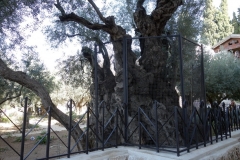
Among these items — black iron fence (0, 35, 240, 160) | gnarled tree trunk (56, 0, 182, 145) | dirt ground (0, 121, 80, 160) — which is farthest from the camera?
dirt ground (0, 121, 80, 160)

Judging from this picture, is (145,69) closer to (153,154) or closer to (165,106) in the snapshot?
(165,106)

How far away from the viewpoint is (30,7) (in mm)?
7250

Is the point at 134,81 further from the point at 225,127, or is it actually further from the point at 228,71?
the point at 228,71

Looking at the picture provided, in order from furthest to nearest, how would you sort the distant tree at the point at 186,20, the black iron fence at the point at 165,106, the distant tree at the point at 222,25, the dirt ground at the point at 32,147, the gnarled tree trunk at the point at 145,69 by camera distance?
the distant tree at the point at 222,25, the dirt ground at the point at 32,147, the distant tree at the point at 186,20, the gnarled tree trunk at the point at 145,69, the black iron fence at the point at 165,106

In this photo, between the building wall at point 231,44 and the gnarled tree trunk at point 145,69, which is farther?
the building wall at point 231,44

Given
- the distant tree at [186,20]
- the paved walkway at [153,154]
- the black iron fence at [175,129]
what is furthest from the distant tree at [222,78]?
the paved walkway at [153,154]

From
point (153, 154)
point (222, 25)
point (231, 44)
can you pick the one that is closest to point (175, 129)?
point (153, 154)

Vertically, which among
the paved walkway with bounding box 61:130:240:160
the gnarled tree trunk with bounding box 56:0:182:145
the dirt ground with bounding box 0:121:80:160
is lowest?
the dirt ground with bounding box 0:121:80:160

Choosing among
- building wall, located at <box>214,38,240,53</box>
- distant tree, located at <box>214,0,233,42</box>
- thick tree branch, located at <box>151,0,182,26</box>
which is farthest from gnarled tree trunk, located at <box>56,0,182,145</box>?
distant tree, located at <box>214,0,233,42</box>

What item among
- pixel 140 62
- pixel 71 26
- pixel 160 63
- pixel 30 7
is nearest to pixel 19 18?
pixel 30 7

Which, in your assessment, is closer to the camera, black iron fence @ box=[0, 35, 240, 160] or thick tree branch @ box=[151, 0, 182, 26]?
black iron fence @ box=[0, 35, 240, 160]

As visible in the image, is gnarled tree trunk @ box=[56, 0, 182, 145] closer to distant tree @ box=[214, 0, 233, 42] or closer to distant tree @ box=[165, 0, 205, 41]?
distant tree @ box=[165, 0, 205, 41]

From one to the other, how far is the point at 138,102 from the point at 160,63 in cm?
156

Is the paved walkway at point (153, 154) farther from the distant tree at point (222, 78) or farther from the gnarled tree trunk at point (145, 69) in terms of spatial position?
the distant tree at point (222, 78)
